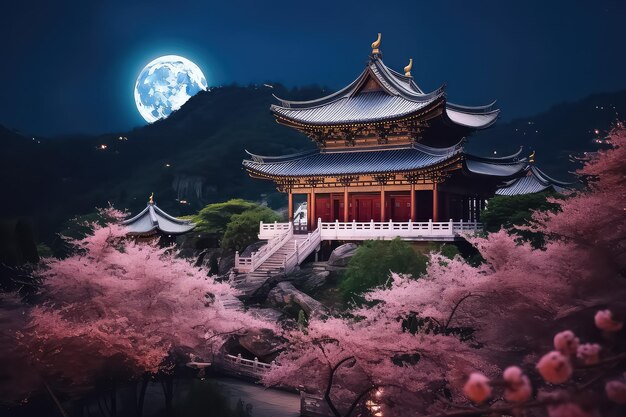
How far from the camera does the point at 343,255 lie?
30500 mm

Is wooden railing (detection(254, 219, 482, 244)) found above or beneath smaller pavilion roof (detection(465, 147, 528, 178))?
beneath

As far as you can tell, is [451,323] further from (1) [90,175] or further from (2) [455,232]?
(1) [90,175]

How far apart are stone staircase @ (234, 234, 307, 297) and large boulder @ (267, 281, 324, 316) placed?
126 centimetres

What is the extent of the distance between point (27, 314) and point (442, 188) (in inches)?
993

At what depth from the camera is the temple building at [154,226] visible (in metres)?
37.0

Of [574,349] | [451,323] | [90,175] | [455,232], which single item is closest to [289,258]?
[455,232]

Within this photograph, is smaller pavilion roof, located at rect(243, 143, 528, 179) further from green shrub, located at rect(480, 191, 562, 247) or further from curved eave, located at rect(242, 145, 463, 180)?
green shrub, located at rect(480, 191, 562, 247)

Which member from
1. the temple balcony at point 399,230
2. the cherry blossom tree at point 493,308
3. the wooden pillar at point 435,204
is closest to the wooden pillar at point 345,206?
the temple balcony at point 399,230

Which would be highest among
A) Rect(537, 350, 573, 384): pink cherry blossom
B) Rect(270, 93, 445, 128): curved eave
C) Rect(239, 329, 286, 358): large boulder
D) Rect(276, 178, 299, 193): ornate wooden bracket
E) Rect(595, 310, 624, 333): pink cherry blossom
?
Rect(270, 93, 445, 128): curved eave

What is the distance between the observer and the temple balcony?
30.8m

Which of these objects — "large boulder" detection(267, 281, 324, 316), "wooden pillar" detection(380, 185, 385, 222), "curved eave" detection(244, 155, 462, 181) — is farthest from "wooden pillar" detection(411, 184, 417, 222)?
"large boulder" detection(267, 281, 324, 316)

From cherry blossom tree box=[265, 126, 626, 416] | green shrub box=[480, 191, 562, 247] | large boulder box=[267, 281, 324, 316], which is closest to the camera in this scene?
cherry blossom tree box=[265, 126, 626, 416]

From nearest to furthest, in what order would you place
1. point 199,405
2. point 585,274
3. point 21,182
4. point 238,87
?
point 585,274, point 199,405, point 21,182, point 238,87

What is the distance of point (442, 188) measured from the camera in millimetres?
34438
